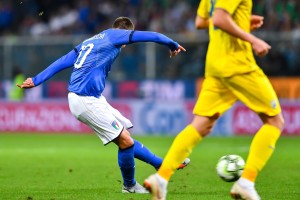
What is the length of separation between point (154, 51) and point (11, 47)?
424 centimetres

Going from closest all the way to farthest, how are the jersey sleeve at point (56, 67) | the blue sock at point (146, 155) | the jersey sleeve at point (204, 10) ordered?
1. the jersey sleeve at point (204, 10)
2. the jersey sleeve at point (56, 67)
3. the blue sock at point (146, 155)

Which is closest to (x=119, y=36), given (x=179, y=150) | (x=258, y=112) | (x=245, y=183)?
(x=179, y=150)

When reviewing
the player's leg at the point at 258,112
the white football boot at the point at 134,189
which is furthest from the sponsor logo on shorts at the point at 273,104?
the white football boot at the point at 134,189

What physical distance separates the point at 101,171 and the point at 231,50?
542 centimetres

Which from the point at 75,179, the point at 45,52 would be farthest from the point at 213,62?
the point at 45,52

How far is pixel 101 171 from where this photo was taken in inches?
487

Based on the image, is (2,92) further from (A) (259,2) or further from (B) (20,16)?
(A) (259,2)

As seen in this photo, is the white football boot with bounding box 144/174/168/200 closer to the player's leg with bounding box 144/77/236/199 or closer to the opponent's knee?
the player's leg with bounding box 144/77/236/199

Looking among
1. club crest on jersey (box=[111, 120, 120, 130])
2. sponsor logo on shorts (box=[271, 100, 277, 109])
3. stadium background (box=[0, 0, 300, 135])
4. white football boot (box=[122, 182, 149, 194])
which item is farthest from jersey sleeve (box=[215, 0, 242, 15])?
stadium background (box=[0, 0, 300, 135])

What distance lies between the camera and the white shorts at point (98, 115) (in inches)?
363

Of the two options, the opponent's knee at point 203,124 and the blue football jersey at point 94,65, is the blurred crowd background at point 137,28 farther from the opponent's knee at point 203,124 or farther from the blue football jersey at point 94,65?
the opponent's knee at point 203,124

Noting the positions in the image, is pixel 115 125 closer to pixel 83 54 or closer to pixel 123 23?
pixel 83 54

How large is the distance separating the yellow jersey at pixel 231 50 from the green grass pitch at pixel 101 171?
1958 mm

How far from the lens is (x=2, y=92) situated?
24.1m
